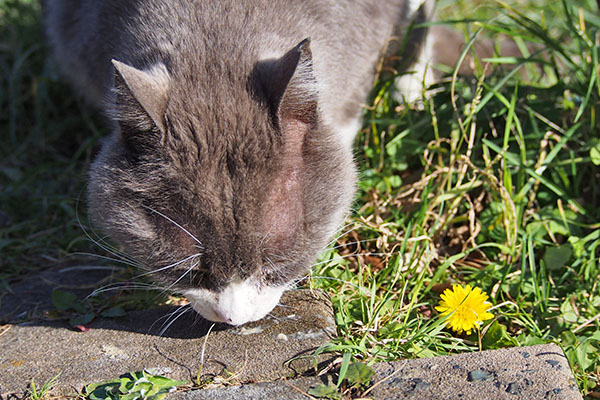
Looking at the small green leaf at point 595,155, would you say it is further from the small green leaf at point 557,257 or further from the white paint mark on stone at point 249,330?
the white paint mark on stone at point 249,330

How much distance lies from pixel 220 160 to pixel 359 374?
69cm

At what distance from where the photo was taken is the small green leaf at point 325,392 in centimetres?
157

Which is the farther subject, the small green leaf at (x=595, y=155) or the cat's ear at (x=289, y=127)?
the small green leaf at (x=595, y=155)

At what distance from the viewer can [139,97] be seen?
5.19 feet

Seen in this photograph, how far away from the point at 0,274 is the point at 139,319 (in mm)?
800

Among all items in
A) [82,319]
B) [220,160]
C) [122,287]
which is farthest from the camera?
[122,287]

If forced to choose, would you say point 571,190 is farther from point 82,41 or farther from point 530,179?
point 82,41

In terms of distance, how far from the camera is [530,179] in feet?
7.65

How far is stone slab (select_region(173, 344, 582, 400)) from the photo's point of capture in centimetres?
156

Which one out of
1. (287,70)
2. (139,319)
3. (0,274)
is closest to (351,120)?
(287,70)

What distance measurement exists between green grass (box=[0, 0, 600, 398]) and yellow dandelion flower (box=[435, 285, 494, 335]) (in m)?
0.06

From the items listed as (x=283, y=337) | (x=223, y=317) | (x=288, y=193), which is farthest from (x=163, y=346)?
(x=288, y=193)

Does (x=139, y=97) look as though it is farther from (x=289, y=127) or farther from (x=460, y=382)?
(x=460, y=382)

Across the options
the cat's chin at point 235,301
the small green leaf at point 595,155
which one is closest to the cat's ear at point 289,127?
the cat's chin at point 235,301
